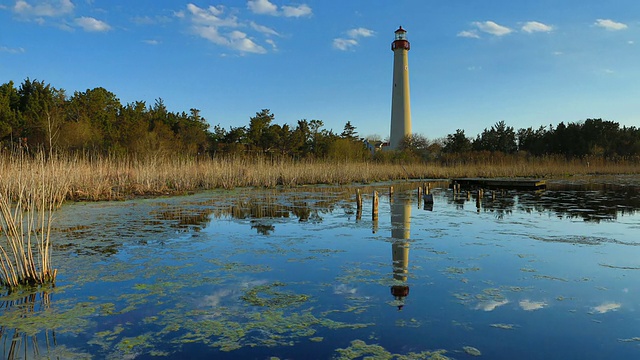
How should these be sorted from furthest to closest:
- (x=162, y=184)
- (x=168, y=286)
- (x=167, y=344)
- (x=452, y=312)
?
(x=162, y=184) → (x=168, y=286) → (x=452, y=312) → (x=167, y=344)

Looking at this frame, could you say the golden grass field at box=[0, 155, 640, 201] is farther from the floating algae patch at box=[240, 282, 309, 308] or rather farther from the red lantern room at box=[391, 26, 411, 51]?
the red lantern room at box=[391, 26, 411, 51]

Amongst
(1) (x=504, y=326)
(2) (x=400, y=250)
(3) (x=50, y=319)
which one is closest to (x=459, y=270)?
(2) (x=400, y=250)

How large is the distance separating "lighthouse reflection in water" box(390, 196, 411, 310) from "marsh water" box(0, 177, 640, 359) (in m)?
0.03

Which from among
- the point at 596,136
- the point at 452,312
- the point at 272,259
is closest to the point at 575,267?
the point at 452,312

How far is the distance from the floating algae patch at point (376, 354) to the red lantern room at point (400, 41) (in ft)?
114

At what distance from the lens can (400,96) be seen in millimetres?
34438

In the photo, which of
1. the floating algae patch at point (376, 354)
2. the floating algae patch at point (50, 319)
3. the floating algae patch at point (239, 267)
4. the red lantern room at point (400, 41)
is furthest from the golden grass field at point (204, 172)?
the red lantern room at point (400, 41)

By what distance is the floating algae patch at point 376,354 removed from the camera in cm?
243

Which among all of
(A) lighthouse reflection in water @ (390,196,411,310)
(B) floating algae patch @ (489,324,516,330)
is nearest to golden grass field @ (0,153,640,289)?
(A) lighthouse reflection in water @ (390,196,411,310)

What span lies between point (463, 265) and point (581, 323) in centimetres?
161

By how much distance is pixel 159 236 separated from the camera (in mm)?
6004

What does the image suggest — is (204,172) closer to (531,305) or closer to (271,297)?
(271,297)

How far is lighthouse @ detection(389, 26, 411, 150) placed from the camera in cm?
3438

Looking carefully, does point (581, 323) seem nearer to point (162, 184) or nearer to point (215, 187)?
point (162, 184)
